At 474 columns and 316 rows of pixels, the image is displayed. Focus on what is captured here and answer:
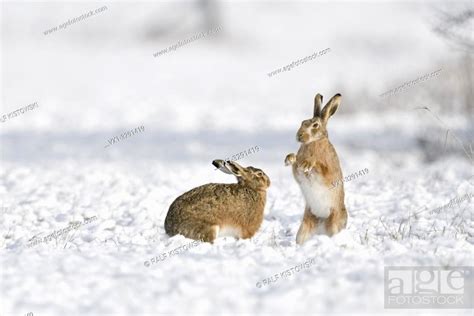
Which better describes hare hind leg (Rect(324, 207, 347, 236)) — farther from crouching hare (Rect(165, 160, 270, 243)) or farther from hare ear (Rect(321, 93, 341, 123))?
hare ear (Rect(321, 93, 341, 123))

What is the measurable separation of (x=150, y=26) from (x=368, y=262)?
1508 inches

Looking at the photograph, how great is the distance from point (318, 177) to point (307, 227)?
0.54 meters

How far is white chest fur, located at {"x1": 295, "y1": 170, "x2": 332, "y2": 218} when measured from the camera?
25.4 ft

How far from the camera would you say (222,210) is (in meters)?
7.86

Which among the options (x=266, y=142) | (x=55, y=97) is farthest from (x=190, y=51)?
(x=266, y=142)

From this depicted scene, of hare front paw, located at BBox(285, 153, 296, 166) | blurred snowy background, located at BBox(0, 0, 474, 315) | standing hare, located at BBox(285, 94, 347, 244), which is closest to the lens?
blurred snowy background, located at BBox(0, 0, 474, 315)

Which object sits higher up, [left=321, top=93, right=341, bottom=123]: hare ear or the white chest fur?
[left=321, top=93, right=341, bottom=123]: hare ear

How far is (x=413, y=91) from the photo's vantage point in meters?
16.9

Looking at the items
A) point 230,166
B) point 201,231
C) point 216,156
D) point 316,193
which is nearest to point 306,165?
point 316,193

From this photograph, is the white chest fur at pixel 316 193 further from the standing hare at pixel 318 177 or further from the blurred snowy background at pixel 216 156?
the blurred snowy background at pixel 216 156

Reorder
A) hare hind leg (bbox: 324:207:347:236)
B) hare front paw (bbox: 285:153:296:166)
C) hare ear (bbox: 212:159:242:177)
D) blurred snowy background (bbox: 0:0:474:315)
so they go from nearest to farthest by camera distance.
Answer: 1. blurred snowy background (bbox: 0:0:474:315)
2. hare front paw (bbox: 285:153:296:166)
3. hare hind leg (bbox: 324:207:347:236)
4. hare ear (bbox: 212:159:242:177)

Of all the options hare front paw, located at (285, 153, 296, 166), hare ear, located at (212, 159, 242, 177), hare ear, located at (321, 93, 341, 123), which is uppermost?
hare ear, located at (321, 93, 341, 123)

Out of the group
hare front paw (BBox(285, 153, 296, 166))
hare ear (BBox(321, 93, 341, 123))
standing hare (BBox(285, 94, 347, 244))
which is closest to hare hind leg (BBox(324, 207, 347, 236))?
standing hare (BBox(285, 94, 347, 244))

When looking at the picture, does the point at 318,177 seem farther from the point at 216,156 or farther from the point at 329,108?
the point at 216,156
